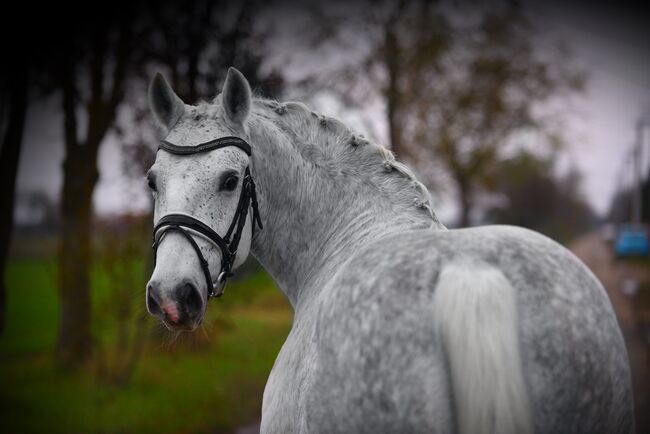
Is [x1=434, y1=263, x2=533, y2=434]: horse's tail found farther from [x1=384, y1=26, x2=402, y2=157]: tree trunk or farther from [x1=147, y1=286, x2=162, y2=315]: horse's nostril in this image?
[x1=384, y1=26, x2=402, y2=157]: tree trunk

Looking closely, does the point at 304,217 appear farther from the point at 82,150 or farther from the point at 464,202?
the point at 464,202

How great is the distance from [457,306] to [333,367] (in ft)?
1.46

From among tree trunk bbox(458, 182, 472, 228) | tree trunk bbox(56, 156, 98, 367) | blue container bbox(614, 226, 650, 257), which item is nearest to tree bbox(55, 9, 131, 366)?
tree trunk bbox(56, 156, 98, 367)

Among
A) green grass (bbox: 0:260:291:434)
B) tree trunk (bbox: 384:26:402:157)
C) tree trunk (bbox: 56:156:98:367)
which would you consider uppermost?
tree trunk (bbox: 384:26:402:157)

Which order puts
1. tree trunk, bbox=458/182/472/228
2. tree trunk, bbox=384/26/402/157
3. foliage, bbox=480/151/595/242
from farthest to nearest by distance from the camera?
1. foliage, bbox=480/151/595/242
2. tree trunk, bbox=458/182/472/228
3. tree trunk, bbox=384/26/402/157

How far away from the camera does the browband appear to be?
7.78 feet

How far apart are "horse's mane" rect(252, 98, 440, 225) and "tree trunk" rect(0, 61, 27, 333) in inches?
178

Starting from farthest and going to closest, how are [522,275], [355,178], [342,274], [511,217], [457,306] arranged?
[511,217]
[355,178]
[342,274]
[522,275]
[457,306]

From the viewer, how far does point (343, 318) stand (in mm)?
1737

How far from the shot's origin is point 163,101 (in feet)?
8.75

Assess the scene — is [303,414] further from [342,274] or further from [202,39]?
[202,39]

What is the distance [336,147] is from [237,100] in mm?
570

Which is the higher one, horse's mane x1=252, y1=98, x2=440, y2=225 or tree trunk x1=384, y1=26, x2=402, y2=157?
tree trunk x1=384, y1=26, x2=402, y2=157

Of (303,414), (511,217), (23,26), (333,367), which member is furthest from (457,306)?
(511,217)
